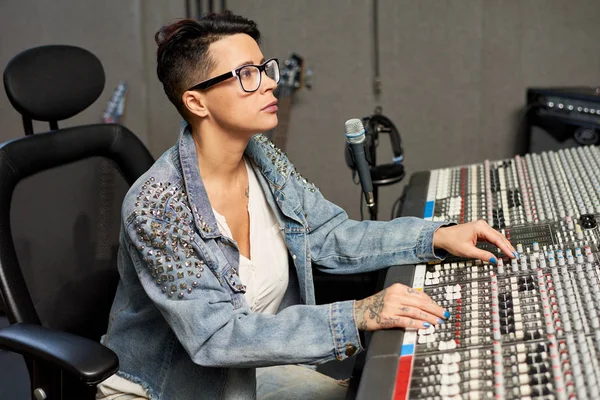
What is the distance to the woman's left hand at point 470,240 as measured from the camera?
1382 mm

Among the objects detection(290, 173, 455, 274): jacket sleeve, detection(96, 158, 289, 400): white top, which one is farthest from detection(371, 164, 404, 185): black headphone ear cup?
detection(96, 158, 289, 400): white top

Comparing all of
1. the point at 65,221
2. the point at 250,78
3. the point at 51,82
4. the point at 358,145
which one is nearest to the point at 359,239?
the point at 358,145

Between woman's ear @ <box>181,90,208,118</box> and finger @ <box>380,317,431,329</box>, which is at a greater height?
woman's ear @ <box>181,90,208,118</box>

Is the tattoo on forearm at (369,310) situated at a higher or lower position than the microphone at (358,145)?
lower

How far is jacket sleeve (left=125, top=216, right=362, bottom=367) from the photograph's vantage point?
3.96 feet

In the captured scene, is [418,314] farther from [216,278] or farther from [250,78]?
[250,78]

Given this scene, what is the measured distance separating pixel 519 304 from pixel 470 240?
267 millimetres

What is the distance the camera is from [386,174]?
6.70 feet

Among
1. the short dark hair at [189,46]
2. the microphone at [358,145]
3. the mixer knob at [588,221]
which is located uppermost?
the short dark hair at [189,46]

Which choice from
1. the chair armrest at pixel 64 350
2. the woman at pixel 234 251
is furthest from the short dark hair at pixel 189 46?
the chair armrest at pixel 64 350

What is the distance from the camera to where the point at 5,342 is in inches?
50.8

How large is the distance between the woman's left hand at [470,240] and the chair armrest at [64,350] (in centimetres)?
65

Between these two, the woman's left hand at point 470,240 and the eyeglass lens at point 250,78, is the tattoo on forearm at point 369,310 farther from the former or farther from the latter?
the eyeglass lens at point 250,78

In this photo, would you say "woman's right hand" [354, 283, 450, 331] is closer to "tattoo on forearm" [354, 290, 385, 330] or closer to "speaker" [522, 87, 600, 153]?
"tattoo on forearm" [354, 290, 385, 330]
